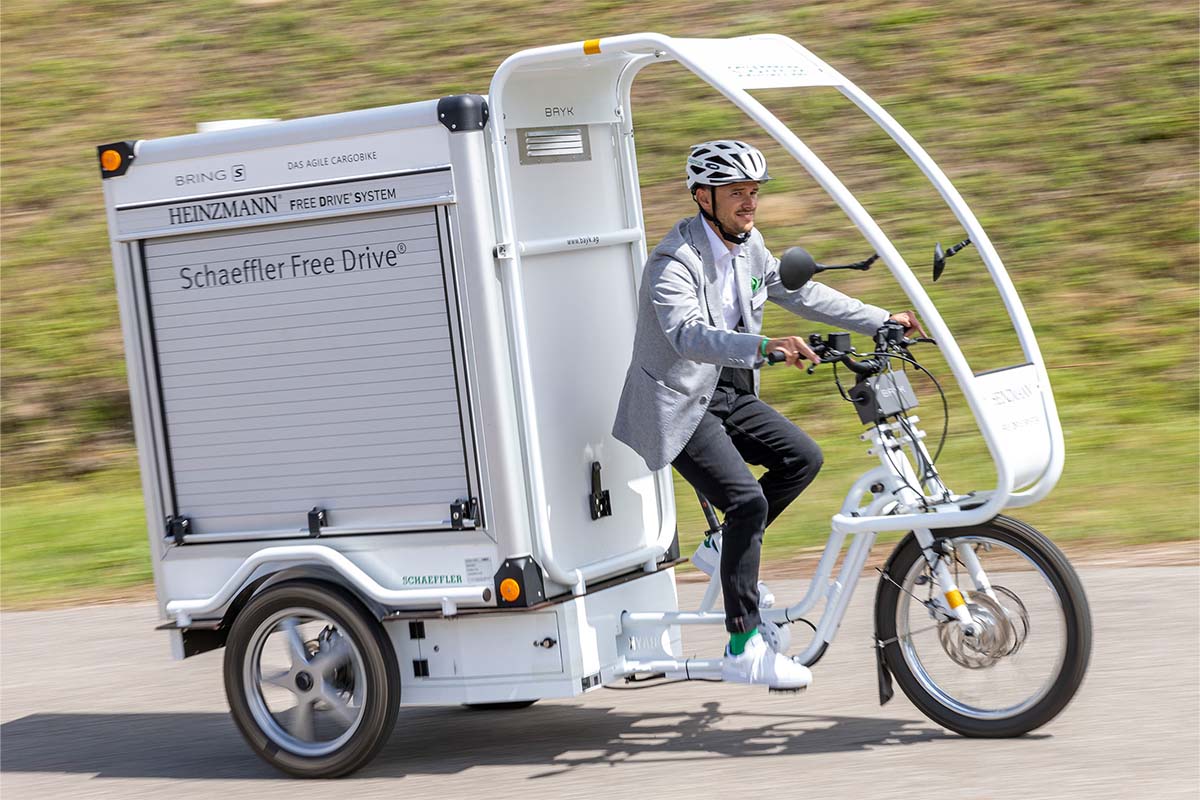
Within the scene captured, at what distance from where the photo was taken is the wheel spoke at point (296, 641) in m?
5.80

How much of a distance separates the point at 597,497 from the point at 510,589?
581 millimetres

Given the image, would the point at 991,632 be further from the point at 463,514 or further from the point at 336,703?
the point at 336,703

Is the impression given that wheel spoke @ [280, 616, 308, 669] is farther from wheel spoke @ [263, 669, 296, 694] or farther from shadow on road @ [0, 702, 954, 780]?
shadow on road @ [0, 702, 954, 780]

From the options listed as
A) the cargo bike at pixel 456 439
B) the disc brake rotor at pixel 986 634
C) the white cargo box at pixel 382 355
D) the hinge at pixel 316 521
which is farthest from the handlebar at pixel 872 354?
the hinge at pixel 316 521

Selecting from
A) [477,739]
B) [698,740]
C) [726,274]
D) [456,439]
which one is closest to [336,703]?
[477,739]

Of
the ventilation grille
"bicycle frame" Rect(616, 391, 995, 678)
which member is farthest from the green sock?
the ventilation grille

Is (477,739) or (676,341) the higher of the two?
(676,341)

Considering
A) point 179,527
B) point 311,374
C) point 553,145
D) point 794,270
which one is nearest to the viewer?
point 794,270

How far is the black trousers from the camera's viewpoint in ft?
18.1

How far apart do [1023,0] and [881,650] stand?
10332mm

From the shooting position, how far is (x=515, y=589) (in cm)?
549

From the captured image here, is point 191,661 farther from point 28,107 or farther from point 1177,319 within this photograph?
point 28,107

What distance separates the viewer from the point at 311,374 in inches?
227

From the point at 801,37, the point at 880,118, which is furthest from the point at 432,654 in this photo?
the point at 801,37
